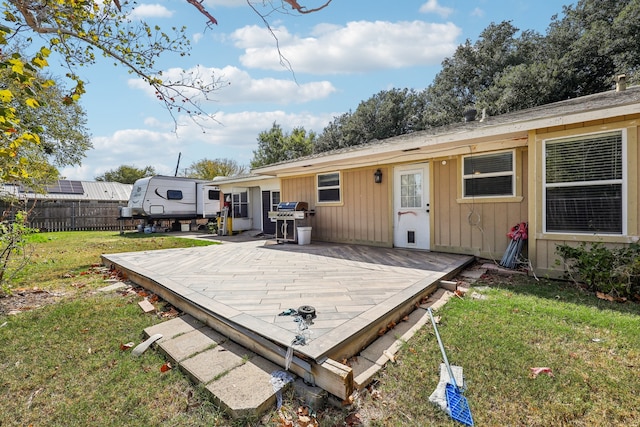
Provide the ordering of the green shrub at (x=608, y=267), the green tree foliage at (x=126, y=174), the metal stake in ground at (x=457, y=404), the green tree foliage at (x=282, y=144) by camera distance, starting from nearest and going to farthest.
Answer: the metal stake in ground at (x=457, y=404)
the green shrub at (x=608, y=267)
the green tree foliage at (x=282, y=144)
the green tree foliage at (x=126, y=174)

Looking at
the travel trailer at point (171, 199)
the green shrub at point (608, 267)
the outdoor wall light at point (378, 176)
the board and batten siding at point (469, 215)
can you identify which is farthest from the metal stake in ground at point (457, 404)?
the travel trailer at point (171, 199)

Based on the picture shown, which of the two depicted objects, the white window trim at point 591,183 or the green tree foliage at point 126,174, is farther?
the green tree foliage at point 126,174

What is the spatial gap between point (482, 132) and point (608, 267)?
8.20 ft

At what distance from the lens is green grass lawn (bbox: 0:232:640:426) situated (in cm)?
178

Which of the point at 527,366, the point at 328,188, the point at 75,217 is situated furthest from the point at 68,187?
the point at 527,366

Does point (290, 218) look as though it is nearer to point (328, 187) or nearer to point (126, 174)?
point (328, 187)

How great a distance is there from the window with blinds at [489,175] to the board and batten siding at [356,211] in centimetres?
174

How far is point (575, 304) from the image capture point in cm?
322

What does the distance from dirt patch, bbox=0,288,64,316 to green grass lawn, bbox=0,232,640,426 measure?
0.27 m

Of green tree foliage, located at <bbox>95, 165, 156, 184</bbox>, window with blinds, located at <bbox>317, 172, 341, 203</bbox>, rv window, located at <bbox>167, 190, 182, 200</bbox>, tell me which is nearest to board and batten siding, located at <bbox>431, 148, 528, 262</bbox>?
window with blinds, located at <bbox>317, 172, 341, 203</bbox>

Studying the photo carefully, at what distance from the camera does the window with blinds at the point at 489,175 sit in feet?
17.3

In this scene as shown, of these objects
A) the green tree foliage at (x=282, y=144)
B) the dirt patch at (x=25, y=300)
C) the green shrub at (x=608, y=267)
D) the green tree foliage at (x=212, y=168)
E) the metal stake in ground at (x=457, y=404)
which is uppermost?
the green tree foliage at (x=282, y=144)

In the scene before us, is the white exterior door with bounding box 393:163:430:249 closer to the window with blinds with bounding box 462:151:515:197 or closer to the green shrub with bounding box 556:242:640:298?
the window with blinds with bounding box 462:151:515:197

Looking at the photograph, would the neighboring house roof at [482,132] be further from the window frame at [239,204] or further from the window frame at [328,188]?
the window frame at [239,204]
